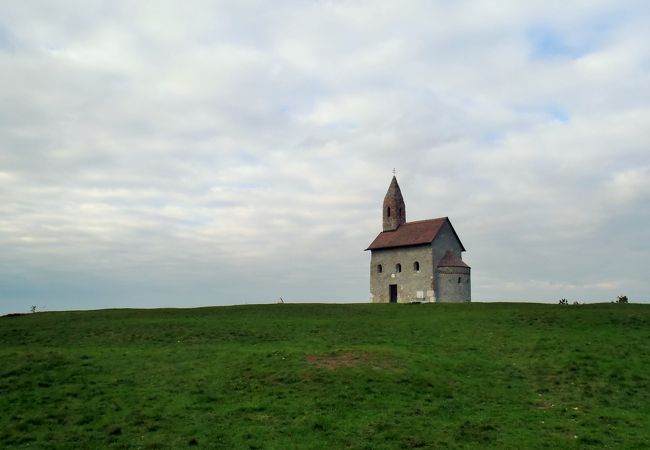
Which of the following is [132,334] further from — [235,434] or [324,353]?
[235,434]

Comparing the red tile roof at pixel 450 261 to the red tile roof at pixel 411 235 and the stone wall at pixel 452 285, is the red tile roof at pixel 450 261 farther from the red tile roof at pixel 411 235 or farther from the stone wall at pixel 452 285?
the red tile roof at pixel 411 235

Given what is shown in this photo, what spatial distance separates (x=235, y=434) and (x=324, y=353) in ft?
33.4

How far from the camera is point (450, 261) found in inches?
2458

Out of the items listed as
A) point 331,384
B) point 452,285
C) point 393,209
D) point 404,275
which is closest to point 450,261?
point 452,285

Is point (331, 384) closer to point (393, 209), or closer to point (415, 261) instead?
point (415, 261)

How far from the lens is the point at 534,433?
748 inches

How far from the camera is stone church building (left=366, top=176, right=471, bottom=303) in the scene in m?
61.9

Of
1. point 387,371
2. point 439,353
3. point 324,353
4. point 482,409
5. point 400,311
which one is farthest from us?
point 400,311

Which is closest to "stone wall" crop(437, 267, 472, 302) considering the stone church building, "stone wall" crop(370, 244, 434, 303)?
the stone church building

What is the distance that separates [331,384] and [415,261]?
138 feet

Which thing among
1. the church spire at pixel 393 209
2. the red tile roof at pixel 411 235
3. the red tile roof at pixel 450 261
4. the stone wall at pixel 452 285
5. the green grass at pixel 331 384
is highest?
the church spire at pixel 393 209

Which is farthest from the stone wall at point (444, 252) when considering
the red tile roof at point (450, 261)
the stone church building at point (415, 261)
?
the red tile roof at point (450, 261)

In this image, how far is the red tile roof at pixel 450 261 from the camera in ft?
203

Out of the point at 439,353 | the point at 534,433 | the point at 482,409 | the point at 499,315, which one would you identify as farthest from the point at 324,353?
the point at 499,315
